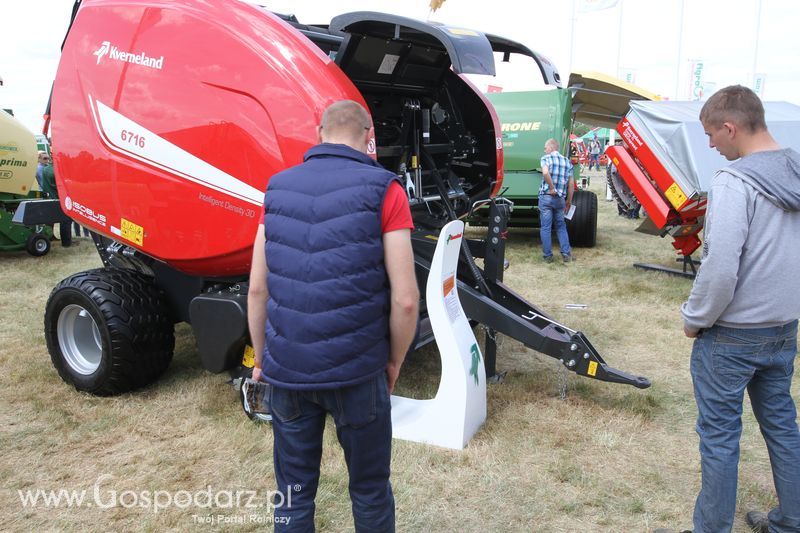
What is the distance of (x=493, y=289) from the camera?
4.19m

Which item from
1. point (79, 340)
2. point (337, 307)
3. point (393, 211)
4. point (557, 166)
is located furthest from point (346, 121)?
point (557, 166)

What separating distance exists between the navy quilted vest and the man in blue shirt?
6749 mm

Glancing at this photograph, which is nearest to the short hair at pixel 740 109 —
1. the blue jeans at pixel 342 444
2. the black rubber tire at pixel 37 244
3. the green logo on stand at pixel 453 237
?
the green logo on stand at pixel 453 237

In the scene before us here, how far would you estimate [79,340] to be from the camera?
404 centimetres

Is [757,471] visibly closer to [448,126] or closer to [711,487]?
[711,487]

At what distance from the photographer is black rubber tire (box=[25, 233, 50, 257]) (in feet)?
29.4

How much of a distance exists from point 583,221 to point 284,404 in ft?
26.7

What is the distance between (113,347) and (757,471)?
137 inches

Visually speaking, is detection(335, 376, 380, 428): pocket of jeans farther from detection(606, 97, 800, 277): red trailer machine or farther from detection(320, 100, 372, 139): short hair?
detection(606, 97, 800, 277): red trailer machine

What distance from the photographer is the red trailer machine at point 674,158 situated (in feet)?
19.8

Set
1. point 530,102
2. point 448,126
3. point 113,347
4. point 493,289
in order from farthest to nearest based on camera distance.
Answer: point 530,102 < point 448,126 < point 493,289 < point 113,347

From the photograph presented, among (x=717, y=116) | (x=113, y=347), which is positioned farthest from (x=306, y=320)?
(x=113, y=347)

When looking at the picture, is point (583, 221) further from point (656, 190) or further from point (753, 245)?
point (753, 245)

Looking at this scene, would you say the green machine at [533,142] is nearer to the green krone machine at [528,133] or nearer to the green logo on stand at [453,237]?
the green krone machine at [528,133]
